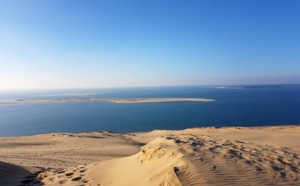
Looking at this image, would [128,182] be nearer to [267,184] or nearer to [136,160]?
[136,160]

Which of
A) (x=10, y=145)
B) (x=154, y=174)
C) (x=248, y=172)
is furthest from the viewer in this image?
(x=10, y=145)

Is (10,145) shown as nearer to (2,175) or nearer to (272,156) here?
(2,175)

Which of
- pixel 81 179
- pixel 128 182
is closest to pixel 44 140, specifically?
pixel 81 179

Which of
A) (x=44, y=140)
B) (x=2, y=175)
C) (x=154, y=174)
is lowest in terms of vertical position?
(x=44, y=140)

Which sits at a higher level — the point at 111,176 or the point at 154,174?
the point at 154,174

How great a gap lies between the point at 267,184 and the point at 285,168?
160cm

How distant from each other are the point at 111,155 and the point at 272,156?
36.2 ft

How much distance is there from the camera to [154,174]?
7.03 m

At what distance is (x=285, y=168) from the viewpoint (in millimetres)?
7074

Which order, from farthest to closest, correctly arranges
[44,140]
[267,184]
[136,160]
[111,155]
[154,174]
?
[44,140], [111,155], [136,160], [154,174], [267,184]

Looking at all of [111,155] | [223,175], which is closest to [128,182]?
[223,175]

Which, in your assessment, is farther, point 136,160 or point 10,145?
point 10,145

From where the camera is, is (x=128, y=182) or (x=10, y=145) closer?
(x=128, y=182)

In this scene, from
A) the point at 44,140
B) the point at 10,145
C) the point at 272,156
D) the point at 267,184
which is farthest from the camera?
the point at 44,140
